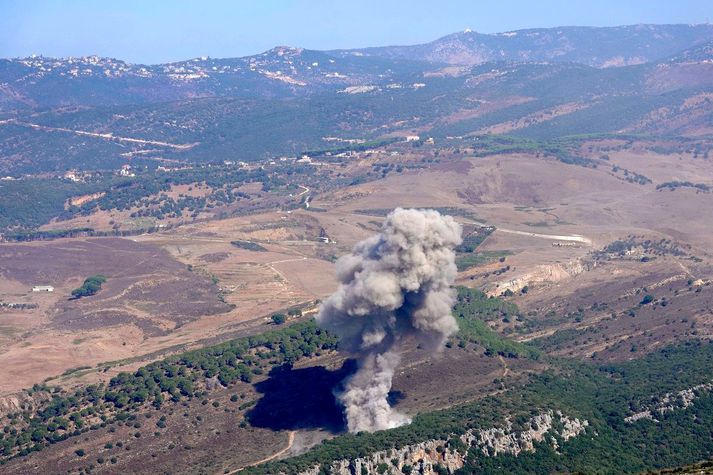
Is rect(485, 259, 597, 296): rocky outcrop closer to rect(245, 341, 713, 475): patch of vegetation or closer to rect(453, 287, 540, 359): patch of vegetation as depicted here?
rect(453, 287, 540, 359): patch of vegetation

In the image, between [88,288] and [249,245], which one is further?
[249,245]

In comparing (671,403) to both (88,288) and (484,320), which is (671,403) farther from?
(88,288)

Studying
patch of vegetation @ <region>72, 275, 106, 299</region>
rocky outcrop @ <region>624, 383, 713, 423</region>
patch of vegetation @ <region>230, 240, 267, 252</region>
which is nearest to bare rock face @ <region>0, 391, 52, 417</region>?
patch of vegetation @ <region>72, 275, 106, 299</region>

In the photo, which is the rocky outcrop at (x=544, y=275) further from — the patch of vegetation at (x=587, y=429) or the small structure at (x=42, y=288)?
the small structure at (x=42, y=288)

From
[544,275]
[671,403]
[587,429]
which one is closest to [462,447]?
[587,429]

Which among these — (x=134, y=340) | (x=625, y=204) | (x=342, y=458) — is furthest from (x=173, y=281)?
(x=625, y=204)

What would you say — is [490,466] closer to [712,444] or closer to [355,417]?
[355,417]

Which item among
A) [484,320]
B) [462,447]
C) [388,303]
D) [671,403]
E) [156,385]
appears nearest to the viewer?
[462,447]
